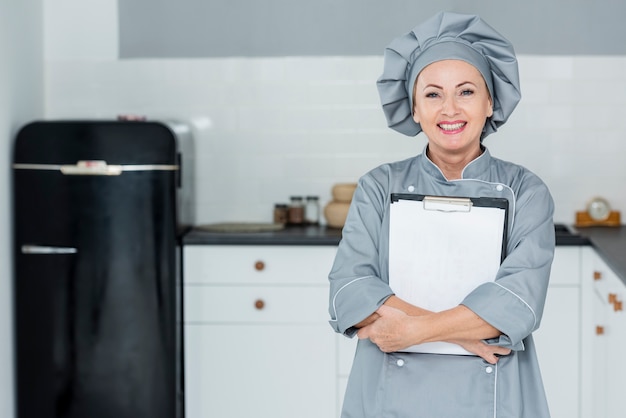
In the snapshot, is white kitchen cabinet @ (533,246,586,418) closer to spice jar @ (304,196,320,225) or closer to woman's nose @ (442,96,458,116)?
spice jar @ (304,196,320,225)

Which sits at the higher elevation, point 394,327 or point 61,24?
point 61,24

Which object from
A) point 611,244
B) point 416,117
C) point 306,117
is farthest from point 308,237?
point 416,117

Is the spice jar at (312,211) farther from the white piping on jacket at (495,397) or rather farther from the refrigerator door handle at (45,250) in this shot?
the white piping on jacket at (495,397)

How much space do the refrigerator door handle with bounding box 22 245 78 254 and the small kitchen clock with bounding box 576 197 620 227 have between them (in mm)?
2212

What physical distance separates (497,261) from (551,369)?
2.01m

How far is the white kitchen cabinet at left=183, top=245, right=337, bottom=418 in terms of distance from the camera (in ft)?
13.0

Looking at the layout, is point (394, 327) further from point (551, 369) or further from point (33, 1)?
point (33, 1)

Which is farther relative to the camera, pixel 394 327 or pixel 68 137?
pixel 68 137

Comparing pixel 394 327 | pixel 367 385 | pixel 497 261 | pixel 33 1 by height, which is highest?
pixel 33 1

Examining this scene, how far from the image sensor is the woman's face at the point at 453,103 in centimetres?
201

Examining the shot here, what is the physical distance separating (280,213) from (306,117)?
461mm

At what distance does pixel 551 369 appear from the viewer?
3.91m

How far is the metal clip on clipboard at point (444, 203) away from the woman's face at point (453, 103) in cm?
11

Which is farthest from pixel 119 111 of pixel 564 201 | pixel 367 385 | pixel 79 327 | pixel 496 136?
pixel 367 385
